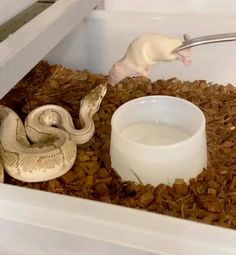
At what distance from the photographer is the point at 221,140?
111 cm

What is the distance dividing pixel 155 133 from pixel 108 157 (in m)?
0.10

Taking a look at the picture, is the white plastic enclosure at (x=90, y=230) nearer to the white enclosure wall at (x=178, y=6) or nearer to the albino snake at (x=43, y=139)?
the albino snake at (x=43, y=139)

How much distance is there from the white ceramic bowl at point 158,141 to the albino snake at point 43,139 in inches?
3.8

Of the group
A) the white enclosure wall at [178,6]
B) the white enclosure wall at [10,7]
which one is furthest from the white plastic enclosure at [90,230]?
the white enclosure wall at [178,6]

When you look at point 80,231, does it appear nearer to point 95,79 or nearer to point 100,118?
point 100,118

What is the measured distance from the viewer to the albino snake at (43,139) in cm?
96

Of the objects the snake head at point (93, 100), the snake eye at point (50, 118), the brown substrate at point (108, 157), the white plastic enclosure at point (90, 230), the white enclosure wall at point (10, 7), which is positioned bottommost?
the brown substrate at point (108, 157)

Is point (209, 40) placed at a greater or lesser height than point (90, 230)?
greater

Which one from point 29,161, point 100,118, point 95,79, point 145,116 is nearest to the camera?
point 29,161

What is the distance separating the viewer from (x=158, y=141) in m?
1.02

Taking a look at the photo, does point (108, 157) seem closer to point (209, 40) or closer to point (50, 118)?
point (50, 118)

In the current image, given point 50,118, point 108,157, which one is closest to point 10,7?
point 50,118

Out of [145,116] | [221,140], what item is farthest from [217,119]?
[145,116]

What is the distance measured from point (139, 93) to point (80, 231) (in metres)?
0.57
